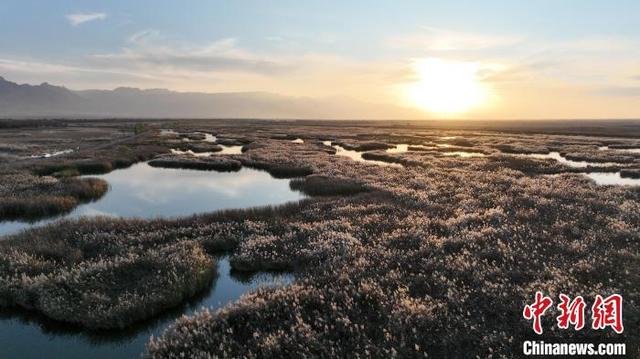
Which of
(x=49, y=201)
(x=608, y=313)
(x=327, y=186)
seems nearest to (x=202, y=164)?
(x=327, y=186)

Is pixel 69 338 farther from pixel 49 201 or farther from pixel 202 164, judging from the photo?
pixel 202 164

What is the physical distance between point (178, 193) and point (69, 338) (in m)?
20.1

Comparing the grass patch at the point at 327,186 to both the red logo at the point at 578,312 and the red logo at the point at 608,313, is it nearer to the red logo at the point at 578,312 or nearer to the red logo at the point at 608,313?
the red logo at the point at 578,312

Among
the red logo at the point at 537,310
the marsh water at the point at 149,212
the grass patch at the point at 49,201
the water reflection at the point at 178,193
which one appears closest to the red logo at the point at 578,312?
the red logo at the point at 537,310

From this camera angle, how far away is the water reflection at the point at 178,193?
24.5 metres

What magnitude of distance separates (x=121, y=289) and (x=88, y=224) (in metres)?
7.57

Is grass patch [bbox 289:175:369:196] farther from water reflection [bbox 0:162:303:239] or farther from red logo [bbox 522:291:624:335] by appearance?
red logo [bbox 522:291:624:335]

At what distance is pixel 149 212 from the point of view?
955 inches

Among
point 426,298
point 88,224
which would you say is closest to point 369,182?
point 88,224

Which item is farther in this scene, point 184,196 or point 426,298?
point 184,196

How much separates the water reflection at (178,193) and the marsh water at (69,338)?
11.1 metres

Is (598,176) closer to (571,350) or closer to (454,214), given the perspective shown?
(454,214)

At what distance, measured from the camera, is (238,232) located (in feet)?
58.7

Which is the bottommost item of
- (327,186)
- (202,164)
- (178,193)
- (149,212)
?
(149,212)
